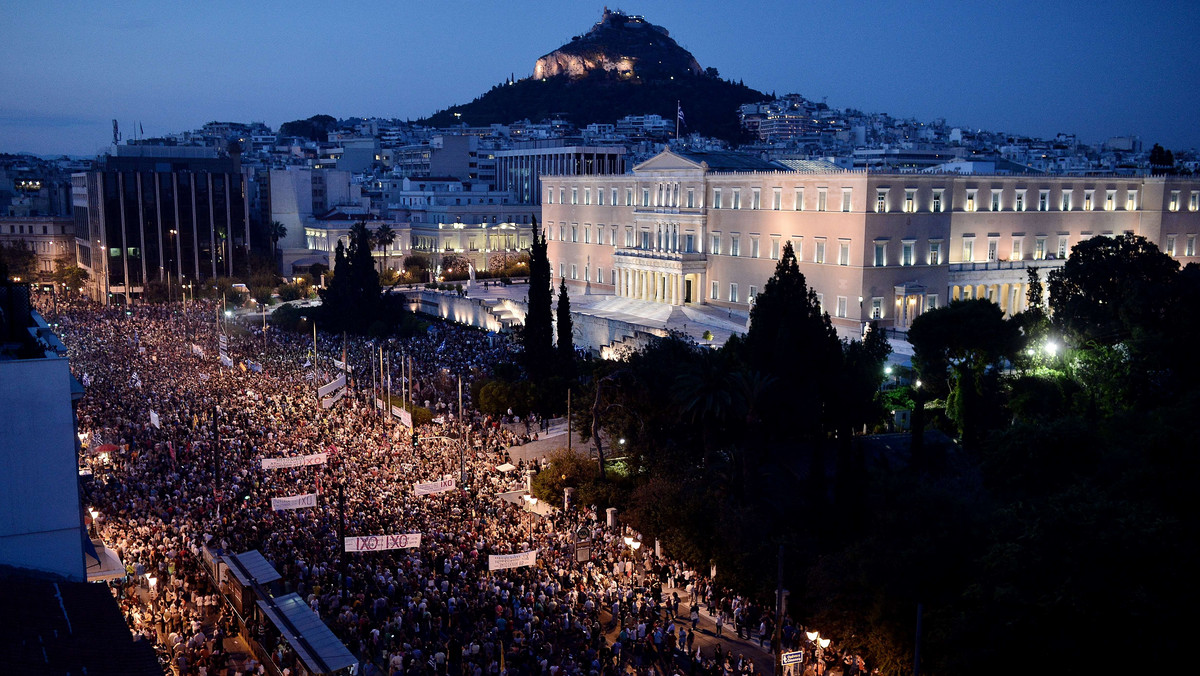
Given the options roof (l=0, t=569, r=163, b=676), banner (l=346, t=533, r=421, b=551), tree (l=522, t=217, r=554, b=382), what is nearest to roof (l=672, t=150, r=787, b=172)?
tree (l=522, t=217, r=554, b=382)

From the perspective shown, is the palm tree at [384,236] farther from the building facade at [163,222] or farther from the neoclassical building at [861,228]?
the neoclassical building at [861,228]

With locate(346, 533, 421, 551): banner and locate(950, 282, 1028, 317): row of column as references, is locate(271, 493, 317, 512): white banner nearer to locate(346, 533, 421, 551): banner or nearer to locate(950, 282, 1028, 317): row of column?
locate(346, 533, 421, 551): banner

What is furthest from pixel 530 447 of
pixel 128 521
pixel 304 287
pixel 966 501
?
pixel 304 287

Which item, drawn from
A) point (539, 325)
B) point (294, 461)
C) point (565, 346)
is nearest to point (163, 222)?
point (539, 325)

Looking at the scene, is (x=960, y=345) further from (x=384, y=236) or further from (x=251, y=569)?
(x=384, y=236)

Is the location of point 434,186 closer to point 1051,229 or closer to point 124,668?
point 1051,229
